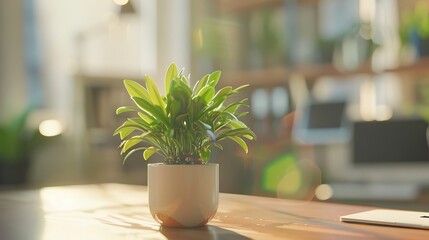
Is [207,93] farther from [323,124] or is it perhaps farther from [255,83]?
[255,83]

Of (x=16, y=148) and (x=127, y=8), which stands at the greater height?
(x=127, y=8)

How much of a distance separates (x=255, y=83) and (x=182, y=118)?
10.7 ft

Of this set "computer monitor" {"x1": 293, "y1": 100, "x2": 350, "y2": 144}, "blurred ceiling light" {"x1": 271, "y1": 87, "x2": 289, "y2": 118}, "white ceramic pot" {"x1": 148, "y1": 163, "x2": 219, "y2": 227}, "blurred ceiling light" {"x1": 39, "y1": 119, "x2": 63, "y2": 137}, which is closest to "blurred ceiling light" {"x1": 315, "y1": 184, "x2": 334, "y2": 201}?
"computer monitor" {"x1": 293, "y1": 100, "x2": 350, "y2": 144}

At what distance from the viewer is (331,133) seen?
399cm

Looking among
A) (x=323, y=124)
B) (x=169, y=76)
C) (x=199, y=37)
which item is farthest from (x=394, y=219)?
(x=199, y=37)

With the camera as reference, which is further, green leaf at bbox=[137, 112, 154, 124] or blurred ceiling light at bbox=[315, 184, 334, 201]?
blurred ceiling light at bbox=[315, 184, 334, 201]

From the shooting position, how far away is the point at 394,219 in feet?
3.59

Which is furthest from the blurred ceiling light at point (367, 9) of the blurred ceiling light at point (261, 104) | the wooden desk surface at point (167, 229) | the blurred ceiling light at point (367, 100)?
the wooden desk surface at point (167, 229)

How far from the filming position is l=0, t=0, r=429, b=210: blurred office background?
3.61 metres

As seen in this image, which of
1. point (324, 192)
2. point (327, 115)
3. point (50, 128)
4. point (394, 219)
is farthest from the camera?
point (50, 128)

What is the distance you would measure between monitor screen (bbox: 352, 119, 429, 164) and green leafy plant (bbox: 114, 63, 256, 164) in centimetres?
263

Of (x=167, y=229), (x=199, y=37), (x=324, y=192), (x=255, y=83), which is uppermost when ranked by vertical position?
(x=199, y=37)

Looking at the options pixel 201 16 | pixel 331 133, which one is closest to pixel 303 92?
pixel 331 133

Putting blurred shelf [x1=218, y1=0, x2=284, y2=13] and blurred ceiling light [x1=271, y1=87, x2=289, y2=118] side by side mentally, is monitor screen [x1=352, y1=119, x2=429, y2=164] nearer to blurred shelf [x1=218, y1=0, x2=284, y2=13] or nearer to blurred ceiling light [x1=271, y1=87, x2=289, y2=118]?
blurred ceiling light [x1=271, y1=87, x2=289, y2=118]
